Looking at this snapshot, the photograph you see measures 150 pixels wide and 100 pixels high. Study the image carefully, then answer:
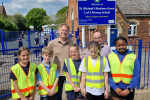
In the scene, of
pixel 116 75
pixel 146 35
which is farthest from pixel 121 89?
pixel 146 35

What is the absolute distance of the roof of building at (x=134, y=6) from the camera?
51.0 ft

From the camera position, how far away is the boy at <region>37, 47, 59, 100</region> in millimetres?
2482

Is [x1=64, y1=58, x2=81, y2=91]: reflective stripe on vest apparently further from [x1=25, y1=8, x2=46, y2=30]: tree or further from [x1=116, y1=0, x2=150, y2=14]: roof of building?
[x1=25, y1=8, x2=46, y2=30]: tree

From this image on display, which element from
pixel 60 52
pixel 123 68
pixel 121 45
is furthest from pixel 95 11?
pixel 123 68

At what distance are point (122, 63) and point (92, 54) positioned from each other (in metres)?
0.56

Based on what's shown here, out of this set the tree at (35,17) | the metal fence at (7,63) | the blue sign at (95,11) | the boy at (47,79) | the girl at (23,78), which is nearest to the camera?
the girl at (23,78)

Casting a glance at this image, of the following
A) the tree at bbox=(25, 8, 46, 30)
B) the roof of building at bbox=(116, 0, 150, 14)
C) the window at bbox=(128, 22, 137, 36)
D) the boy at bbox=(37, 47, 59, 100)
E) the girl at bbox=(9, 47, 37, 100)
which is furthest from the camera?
the tree at bbox=(25, 8, 46, 30)

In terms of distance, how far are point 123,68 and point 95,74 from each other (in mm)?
502

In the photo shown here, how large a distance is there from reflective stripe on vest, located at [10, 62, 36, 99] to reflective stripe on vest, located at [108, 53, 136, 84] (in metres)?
1.46

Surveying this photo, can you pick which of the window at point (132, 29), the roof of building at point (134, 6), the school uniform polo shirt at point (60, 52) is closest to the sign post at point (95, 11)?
the school uniform polo shirt at point (60, 52)

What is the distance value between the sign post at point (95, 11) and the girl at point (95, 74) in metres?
2.46

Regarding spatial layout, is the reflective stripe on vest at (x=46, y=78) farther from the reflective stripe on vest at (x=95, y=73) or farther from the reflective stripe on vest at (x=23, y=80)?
the reflective stripe on vest at (x=95, y=73)

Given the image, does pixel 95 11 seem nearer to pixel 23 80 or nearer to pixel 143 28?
pixel 23 80

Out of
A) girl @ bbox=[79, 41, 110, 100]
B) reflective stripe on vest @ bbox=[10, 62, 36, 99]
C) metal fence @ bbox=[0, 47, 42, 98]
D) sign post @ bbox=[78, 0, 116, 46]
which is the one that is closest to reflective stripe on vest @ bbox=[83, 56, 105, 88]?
girl @ bbox=[79, 41, 110, 100]
